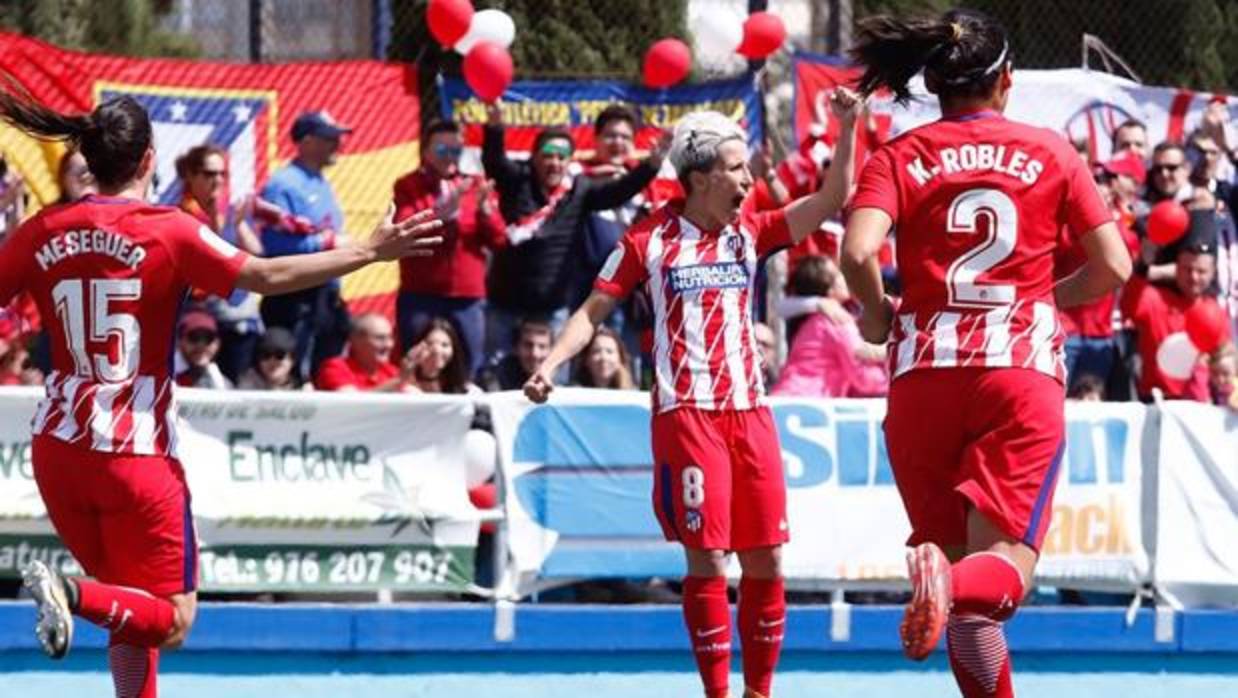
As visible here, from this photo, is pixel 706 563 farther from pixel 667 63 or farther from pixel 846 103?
pixel 667 63

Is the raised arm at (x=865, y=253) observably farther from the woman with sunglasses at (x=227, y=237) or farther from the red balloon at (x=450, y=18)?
the red balloon at (x=450, y=18)

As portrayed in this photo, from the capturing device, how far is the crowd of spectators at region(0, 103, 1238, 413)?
1109 cm

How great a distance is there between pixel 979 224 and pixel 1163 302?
6.12m

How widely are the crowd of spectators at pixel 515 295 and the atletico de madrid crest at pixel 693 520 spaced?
8.37ft

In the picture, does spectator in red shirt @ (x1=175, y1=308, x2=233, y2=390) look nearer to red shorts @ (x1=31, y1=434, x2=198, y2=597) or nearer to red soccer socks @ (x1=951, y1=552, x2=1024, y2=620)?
red shorts @ (x1=31, y1=434, x2=198, y2=597)

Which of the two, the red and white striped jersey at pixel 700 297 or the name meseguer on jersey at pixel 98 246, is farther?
the red and white striped jersey at pixel 700 297

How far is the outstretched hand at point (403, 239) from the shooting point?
6.95m

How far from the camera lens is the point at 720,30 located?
13.3m

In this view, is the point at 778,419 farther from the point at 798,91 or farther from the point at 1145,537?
the point at 798,91

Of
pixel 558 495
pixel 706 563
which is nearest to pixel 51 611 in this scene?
pixel 706 563

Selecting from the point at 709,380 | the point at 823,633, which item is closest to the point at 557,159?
the point at 823,633

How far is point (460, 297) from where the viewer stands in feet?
39.5

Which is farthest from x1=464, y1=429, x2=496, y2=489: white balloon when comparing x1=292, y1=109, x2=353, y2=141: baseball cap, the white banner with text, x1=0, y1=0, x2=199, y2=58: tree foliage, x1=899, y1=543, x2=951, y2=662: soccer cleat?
x1=0, y1=0, x2=199, y2=58: tree foliage

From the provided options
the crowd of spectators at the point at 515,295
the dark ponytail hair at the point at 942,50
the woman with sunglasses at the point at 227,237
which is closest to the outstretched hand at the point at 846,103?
the dark ponytail hair at the point at 942,50
